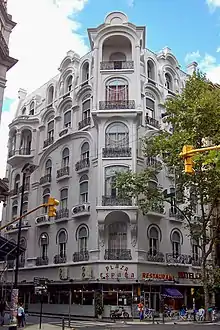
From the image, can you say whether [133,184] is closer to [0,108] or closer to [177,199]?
[177,199]

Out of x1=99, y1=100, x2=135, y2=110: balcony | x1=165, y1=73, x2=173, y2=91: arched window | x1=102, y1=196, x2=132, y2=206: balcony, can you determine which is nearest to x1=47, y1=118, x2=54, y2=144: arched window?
x1=99, y1=100, x2=135, y2=110: balcony

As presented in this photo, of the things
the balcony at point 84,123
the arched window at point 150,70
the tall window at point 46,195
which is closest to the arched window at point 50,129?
the balcony at point 84,123

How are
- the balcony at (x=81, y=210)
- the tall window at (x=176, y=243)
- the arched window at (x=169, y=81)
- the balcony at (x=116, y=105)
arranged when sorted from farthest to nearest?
1. the arched window at (x=169, y=81)
2. the tall window at (x=176, y=243)
3. the balcony at (x=116, y=105)
4. the balcony at (x=81, y=210)

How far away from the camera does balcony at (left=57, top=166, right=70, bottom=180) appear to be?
4158cm

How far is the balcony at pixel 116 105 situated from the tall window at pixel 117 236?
10.5m

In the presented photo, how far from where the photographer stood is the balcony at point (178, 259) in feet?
126

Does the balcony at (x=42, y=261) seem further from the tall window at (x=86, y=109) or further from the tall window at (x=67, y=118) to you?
the tall window at (x=86, y=109)

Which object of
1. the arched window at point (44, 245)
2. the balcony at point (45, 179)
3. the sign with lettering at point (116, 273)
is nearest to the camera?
the sign with lettering at point (116, 273)

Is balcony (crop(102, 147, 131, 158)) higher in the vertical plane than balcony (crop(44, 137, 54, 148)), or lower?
lower

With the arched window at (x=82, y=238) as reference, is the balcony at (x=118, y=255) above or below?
below

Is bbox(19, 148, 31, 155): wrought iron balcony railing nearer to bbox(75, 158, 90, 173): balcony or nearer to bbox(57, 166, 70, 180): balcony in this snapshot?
bbox(57, 166, 70, 180): balcony

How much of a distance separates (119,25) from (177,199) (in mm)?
18195

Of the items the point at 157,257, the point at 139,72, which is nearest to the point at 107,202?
the point at 157,257

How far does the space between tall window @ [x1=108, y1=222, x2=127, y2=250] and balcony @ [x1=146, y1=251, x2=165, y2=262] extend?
2360 millimetres
